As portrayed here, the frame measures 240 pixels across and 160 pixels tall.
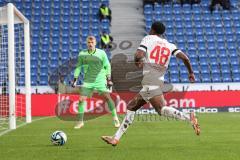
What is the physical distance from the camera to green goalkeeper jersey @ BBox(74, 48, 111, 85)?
14.6 m

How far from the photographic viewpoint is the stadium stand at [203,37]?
2631 centimetres

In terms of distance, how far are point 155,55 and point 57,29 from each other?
801 inches

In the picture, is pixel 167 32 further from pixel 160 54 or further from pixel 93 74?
pixel 160 54

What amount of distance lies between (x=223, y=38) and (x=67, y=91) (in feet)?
30.9

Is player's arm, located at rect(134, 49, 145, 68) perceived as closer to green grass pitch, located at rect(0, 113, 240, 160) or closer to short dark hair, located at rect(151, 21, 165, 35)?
short dark hair, located at rect(151, 21, 165, 35)

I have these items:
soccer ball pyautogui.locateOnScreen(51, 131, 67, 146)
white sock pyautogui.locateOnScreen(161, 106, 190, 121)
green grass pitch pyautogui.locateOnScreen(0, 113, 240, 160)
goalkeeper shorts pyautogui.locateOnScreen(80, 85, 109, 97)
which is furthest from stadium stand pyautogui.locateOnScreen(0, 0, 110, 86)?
white sock pyautogui.locateOnScreen(161, 106, 190, 121)

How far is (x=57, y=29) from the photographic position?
2902 cm

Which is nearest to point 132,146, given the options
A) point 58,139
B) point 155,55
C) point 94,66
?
point 58,139

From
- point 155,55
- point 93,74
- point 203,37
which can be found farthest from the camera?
point 203,37

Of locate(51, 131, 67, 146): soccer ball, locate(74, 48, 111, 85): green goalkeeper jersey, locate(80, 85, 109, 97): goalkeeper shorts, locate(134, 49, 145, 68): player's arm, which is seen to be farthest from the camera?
locate(80, 85, 109, 97): goalkeeper shorts

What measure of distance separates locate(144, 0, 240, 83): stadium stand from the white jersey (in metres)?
16.4

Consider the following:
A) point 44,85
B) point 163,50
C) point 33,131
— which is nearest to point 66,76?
point 44,85

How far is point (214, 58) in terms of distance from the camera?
27344mm

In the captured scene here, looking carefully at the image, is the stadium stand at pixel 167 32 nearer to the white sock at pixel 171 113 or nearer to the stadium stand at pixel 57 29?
the stadium stand at pixel 57 29
